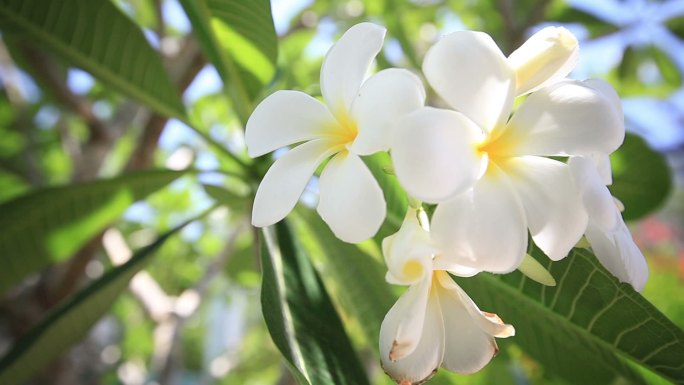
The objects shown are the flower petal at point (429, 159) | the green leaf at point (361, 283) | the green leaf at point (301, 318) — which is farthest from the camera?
the green leaf at point (361, 283)

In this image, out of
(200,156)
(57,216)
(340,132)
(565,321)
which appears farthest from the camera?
(200,156)

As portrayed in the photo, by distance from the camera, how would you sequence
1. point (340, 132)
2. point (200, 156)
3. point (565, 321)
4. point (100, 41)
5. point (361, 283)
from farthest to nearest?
1. point (200, 156)
2. point (100, 41)
3. point (361, 283)
4. point (565, 321)
5. point (340, 132)

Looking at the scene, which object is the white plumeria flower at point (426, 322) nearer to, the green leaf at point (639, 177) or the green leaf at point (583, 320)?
the green leaf at point (583, 320)

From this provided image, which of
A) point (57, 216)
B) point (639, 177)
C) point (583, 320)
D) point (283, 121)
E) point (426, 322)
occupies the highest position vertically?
point (283, 121)

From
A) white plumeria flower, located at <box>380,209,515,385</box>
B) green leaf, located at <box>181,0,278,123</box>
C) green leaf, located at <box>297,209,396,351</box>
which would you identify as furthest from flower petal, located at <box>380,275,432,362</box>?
green leaf, located at <box>181,0,278,123</box>

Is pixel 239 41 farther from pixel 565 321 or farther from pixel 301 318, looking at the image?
pixel 565 321

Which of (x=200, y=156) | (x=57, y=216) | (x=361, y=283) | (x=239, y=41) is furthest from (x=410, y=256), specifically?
(x=200, y=156)

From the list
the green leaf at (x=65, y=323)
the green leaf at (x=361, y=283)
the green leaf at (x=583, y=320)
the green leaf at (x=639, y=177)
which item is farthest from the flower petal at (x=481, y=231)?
the green leaf at (x=639, y=177)
